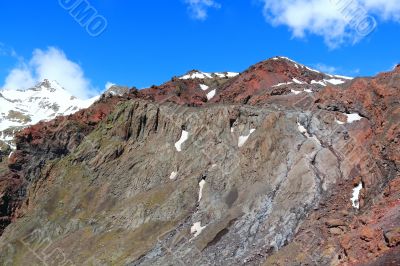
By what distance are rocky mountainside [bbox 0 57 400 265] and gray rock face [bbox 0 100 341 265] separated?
0.61 ft

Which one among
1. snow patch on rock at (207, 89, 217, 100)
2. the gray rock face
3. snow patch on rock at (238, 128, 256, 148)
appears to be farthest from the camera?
snow patch on rock at (207, 89, 217, 100)

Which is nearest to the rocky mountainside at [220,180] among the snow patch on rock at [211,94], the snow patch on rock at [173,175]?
the snow patch on rock at [173,175]

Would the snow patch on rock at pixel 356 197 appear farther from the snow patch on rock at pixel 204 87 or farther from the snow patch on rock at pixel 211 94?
the snow patch on rock at pixel 204 87

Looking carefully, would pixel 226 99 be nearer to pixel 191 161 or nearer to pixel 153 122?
pixel 153 122

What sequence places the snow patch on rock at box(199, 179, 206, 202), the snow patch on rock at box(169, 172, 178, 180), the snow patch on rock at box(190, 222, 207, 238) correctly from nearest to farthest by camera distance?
the snow patch on rock at box(190, 222, 207, 238), the snow patch on rock at box(199, 179, 206, 202), the snow patch on rock at box(169, 172, 178, 180)

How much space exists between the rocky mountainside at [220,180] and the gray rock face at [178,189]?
0.19 metres

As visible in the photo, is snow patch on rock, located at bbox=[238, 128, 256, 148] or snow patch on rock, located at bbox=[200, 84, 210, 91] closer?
snow patch on rock, located at bbox=[238, 128, 256, 148]

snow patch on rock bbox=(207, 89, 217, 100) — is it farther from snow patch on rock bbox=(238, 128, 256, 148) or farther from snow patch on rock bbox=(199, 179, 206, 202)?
snow patch on rock bbox=(199, 179, 206, 202)

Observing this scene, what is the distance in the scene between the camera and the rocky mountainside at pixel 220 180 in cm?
4497

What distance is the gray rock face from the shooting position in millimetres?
51281

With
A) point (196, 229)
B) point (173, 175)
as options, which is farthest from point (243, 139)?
point (196, 229)

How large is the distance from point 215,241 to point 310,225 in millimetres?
10914

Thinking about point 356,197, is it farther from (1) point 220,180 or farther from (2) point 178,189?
(2) point 178,189

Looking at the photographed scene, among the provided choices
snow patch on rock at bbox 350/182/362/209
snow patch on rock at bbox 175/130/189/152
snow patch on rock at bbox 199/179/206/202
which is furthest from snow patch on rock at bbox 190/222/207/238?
snow patch on rock at bbox 175/130/189/152
